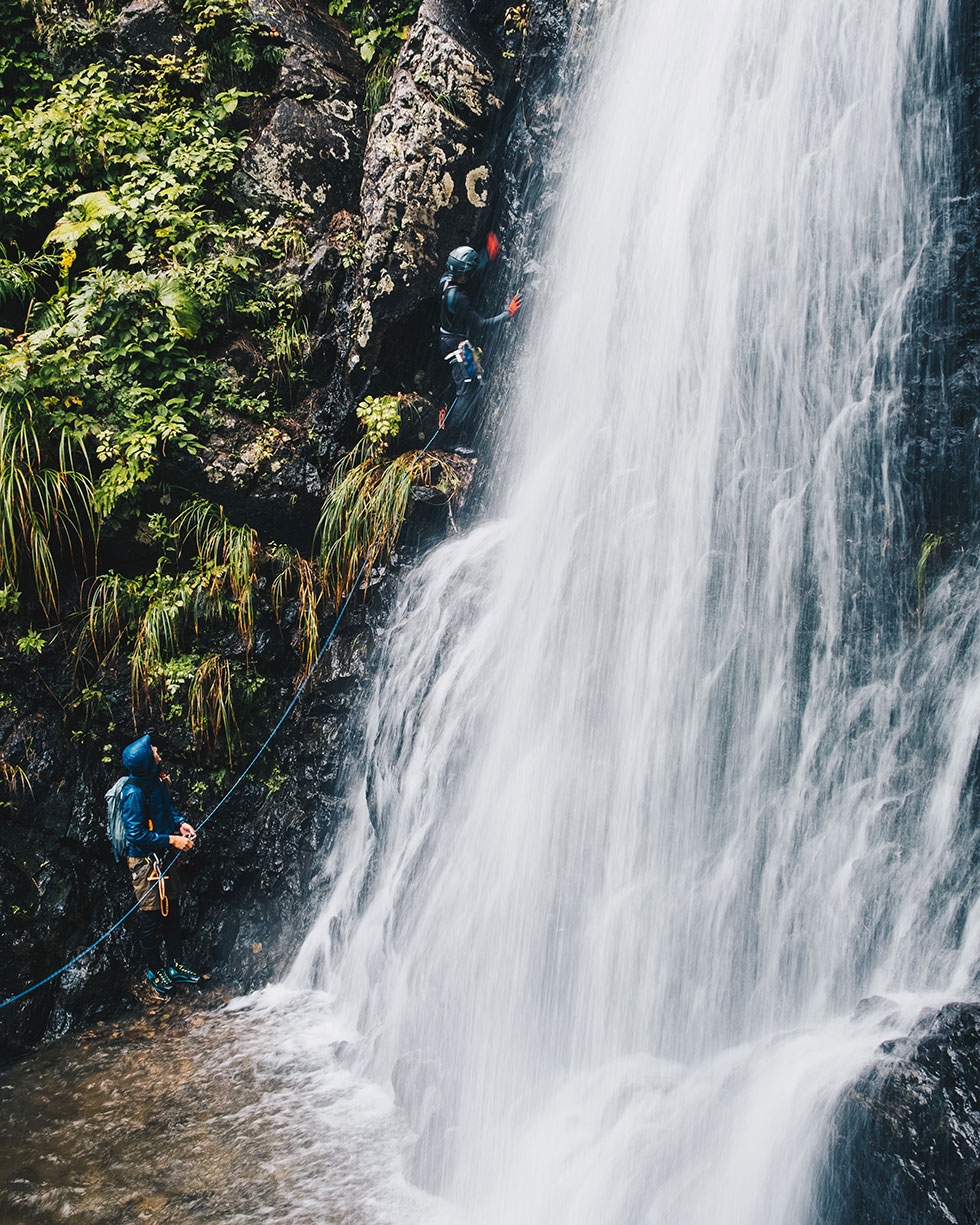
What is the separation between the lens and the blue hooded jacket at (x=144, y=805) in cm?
580

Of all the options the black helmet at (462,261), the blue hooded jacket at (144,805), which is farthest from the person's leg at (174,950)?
the black helmet at (462,261)

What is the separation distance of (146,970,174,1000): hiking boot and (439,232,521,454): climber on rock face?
15.3ft

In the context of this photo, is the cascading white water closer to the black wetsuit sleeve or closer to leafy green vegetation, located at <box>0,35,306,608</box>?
the black wetsuit sleeve

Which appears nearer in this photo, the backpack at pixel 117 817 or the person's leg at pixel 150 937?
the backpack at pixel 117 817

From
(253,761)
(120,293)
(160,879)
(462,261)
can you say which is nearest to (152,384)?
(120,293)

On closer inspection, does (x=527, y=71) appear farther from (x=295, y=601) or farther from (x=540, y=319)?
(x=295, y=601)

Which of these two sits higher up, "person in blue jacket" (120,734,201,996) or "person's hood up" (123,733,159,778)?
"person's hood up" (123,733,159,778)

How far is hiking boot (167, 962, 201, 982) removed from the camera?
6191mm

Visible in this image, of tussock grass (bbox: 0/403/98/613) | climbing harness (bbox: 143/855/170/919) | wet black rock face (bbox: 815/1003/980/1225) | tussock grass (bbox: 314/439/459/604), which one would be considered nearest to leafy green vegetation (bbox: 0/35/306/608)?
tussock grass (bbox: 0/403/98/613)

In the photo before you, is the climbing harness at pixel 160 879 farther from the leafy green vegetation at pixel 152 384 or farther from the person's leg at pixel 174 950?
the leafy green vegetation at pixel 152 384

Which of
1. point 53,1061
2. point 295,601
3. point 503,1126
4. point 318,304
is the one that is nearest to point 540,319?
point 318,304

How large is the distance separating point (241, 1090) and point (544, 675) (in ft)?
9.91

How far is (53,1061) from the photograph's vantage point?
548 centimetres

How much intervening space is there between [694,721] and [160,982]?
13.4ft
